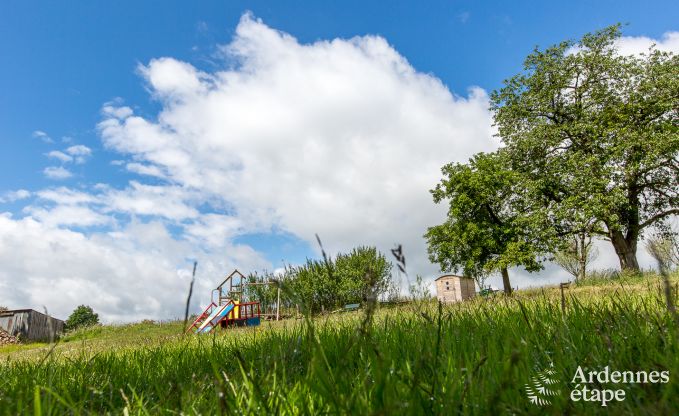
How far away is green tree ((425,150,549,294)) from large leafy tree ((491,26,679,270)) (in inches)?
59.9

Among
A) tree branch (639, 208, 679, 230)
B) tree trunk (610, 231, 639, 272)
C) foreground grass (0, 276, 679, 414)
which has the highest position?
tree branch (639, 208, 679, 230)

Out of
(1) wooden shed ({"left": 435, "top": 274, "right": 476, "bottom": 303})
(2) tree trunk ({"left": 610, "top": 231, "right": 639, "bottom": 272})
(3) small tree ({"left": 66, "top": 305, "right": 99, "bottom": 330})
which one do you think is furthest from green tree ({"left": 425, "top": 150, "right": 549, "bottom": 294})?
(3) small tree ({"left": 66, "top": 305, "right": 99, "bottom": 330})

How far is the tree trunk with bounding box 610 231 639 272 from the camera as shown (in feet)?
81.9

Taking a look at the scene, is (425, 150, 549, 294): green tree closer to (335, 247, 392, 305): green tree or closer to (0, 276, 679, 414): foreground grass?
(335, 247, 392, 305): green tree

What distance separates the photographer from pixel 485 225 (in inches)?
1107

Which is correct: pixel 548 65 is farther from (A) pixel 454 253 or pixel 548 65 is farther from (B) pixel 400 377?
(B) pixel 400 377

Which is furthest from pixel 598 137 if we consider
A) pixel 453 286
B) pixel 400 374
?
pixel 400 374

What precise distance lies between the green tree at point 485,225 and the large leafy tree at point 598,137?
1521 millimetres

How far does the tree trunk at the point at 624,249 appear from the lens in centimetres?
2495

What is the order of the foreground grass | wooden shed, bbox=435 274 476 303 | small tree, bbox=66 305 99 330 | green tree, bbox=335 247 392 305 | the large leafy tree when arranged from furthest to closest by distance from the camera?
small tree, bbox=66 305 99 330 → green tree, bbox=335 247 392 305 → wooden shed, bbox=435 274 476 303 → the large leafy tree → the foreground grass

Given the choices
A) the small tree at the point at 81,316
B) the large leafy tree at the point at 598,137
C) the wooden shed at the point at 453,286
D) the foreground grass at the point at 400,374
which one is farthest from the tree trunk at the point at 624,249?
the small tree at the point at 81,316

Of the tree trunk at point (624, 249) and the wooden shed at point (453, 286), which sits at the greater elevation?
the tree trunk at point (624, 249)

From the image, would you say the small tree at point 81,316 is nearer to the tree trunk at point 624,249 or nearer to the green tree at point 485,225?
the green tree at point 485,225

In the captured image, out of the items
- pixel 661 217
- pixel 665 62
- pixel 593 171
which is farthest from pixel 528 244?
pixel 665 62
